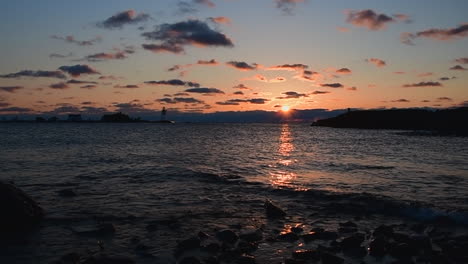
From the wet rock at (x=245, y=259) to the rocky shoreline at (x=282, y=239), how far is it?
0.03m

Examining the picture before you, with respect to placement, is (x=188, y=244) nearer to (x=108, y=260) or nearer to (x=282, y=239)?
(x=108, y=260)

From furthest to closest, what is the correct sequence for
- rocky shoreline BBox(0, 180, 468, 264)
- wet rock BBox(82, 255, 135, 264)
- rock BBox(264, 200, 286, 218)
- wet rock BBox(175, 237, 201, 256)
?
rock BBox(264, 200, 286, 218) < wet rock BBox(175, 237, 201, 256) < rocky shoreline BBox(0, 180, 468, 264) < wet rock BBox(82, 255, 135, 264)

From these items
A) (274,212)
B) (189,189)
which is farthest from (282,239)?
(189,189)

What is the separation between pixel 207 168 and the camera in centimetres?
3256

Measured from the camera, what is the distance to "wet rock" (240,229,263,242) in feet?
39.6

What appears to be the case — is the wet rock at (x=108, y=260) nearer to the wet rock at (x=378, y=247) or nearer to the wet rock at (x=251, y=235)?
the wet rock at (x=251, y=235)

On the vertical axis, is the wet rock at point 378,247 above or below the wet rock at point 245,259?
above

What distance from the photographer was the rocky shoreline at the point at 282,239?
34.0 feet

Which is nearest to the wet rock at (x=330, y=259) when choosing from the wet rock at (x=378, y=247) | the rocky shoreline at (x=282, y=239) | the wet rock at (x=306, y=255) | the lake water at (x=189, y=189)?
the rocky shoreline at (x=282, y=239)

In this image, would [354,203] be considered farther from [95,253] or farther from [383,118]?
[383,118]

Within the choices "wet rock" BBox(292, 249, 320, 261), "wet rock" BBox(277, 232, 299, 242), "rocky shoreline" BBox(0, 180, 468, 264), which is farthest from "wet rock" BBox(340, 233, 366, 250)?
"wet rock" BBox(277, 232, 299, 242)

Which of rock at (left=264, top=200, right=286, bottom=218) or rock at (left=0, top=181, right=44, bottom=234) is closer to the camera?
rock at (left=0, top=181, right=44, bottom=234)

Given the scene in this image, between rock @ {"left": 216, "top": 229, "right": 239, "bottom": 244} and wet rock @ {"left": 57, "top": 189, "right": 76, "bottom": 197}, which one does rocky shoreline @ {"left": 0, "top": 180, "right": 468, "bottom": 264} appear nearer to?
rock @ {"left": 216, "top": 229, "right": 239, "bottom": 244}

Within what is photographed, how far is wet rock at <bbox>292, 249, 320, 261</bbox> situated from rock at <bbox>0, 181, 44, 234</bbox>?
10011mm
